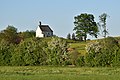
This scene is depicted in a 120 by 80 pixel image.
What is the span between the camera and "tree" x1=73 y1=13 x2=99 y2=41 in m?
154

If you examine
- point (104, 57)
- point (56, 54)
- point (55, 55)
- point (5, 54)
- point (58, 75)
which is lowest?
point (58, 75)

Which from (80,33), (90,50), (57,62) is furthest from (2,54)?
(80,33)

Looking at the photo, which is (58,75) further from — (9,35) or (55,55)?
(9,35)

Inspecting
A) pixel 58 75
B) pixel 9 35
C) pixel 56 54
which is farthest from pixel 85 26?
pixel 58 75

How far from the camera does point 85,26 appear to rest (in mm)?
155500

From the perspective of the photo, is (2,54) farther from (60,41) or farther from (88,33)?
(88,33)

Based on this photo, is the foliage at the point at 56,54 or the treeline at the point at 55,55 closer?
the treeline at the point at 55,55

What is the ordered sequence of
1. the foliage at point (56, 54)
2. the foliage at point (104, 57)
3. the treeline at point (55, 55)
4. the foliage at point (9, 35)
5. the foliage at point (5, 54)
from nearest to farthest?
the foliage at point (104, 57)
the treeline at point (55, 55)
the foliage at point (56, 54)
the foliage at point (5, 54)
the foliage at point (9, 35)

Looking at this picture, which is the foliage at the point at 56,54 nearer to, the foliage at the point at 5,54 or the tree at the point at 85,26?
the foliage at the point at 5,54

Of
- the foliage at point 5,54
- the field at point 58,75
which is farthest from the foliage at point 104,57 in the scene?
the field at point 58,75

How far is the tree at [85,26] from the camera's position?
15438 centimetres

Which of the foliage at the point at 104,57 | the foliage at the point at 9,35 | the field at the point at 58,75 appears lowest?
the field at the point at 58,75

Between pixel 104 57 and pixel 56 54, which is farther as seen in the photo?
pixel 56 54

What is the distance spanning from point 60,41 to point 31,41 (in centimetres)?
697
